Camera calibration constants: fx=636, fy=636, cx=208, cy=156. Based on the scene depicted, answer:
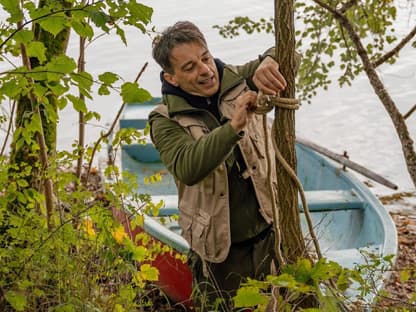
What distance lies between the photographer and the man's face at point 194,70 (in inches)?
77.2

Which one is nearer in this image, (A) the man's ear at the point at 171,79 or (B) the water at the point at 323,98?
(A) the man's ear at the point at 171,79

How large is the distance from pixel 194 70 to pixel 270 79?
0.57m

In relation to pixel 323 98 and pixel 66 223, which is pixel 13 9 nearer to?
pixel 66 223

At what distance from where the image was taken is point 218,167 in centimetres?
190

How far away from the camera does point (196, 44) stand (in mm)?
1982

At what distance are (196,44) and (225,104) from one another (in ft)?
0.70

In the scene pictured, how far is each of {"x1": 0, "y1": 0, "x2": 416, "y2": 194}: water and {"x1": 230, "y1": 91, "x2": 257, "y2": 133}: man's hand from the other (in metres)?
4.11

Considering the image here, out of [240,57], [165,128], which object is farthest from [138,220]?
[240,57]

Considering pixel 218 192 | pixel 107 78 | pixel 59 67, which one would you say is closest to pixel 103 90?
pixel 107 78

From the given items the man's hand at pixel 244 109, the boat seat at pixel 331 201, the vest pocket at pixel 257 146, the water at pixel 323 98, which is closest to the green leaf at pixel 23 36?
the man's hand at pixel 244 109

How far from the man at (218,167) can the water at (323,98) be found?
368 cm

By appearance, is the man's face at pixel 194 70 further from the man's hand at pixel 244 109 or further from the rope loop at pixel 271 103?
the rope loop at pixel 271 103

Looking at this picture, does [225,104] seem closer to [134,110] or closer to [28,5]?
[28,5]

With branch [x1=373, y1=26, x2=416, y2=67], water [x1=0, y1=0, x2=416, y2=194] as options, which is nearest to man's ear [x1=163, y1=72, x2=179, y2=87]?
branch [x1=373, y1=26, x2=416, y2=67]
